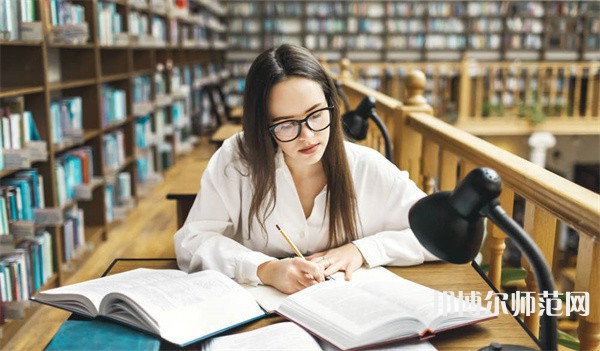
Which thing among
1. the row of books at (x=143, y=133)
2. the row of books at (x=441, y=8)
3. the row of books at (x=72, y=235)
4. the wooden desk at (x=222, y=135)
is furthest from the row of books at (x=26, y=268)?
the row of books at (x=441, y=8)

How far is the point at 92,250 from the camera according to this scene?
3.72m

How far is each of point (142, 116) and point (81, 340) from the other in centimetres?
445

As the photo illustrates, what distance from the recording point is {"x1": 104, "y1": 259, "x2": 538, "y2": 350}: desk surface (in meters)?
0.94

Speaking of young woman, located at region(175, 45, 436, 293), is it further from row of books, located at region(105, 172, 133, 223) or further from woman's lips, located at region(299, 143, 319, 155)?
row of books, located at region(105, 172, 133, 223)

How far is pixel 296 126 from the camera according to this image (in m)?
1.23

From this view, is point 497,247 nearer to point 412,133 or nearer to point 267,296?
point 267,296

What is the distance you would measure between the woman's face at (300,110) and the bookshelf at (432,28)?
8680 mm

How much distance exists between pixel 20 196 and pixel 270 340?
7.22 ft

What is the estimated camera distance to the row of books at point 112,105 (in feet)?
13.2

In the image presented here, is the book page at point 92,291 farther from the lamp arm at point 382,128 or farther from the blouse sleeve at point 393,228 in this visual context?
the lamp arm at point 382,128

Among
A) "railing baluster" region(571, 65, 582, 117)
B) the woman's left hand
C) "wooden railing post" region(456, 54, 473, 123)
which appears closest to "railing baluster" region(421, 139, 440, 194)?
the woman's left hand

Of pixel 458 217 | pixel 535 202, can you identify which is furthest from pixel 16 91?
pixel 458 217

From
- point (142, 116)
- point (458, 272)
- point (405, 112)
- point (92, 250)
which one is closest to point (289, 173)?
point (458, 272)

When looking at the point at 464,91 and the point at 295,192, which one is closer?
the point at 295,192
